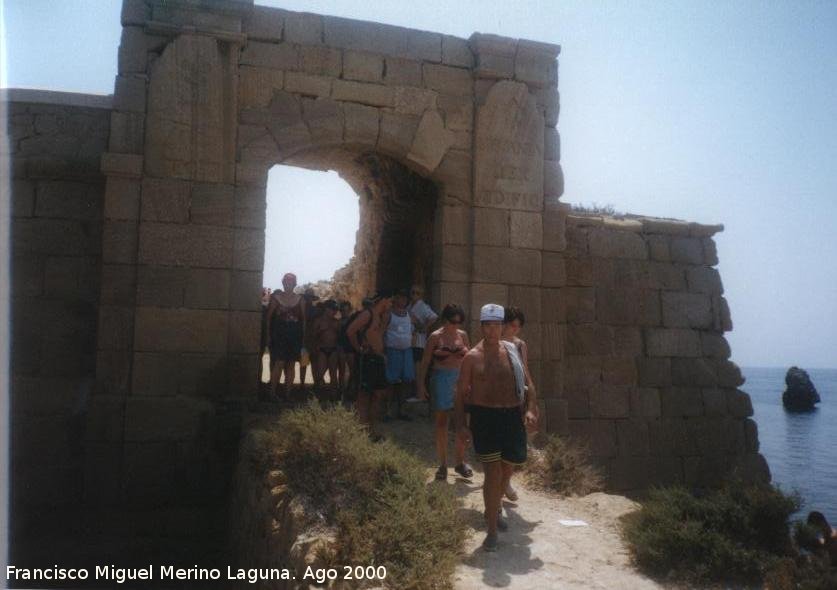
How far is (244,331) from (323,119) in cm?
272

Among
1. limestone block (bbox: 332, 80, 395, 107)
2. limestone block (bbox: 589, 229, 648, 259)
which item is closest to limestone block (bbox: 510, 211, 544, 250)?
limestone block (bbox: 589, 229, 648, 259)

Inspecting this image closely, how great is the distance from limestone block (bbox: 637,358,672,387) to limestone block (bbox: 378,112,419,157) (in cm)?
455

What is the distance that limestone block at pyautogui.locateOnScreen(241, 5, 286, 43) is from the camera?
7664 millimetres

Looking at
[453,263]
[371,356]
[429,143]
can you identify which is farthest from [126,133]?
[453,263]

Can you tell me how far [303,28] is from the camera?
786 centimetres

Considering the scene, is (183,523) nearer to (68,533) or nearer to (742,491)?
(68,533)

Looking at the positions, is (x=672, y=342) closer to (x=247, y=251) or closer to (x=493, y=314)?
(x=493, y=314)

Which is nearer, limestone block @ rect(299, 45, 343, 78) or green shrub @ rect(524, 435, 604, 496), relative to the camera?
green shrub @ rect(524, 435, 604, 496)

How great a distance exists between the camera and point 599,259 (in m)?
9.31

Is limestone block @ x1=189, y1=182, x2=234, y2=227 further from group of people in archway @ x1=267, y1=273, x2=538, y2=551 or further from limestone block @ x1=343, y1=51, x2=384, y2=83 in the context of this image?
limestone block @ x1=343, y1=51, x2=384, y2=83

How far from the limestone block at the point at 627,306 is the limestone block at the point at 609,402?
37.6 inches

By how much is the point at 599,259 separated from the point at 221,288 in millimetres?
5261

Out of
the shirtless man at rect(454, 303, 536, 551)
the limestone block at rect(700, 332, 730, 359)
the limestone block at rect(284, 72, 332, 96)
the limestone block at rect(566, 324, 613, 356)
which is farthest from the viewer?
the limestone block at rect(700, 332, 730, 359)

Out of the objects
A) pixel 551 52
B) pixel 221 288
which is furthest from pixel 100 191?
pixel 551 52
